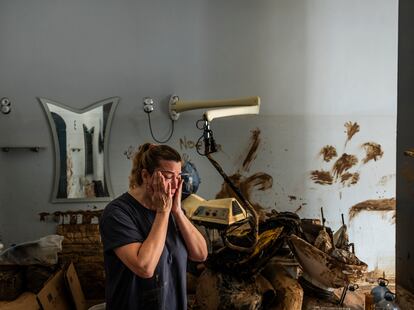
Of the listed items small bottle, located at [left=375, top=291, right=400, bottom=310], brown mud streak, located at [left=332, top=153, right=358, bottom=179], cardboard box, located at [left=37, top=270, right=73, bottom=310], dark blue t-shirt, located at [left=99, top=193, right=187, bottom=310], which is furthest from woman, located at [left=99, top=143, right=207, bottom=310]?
brown mud streak, located at [left=332, top=153, right=358, bottom=179]

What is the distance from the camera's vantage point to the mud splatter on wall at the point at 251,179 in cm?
311

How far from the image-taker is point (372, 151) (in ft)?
10.4

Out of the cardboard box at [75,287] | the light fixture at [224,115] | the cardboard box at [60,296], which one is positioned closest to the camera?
the light fixture at [224,115]

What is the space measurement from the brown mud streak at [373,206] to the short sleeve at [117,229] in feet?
8.04

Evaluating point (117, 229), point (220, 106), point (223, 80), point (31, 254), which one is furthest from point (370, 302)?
point (31, 254)

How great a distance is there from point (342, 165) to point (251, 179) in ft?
2.76

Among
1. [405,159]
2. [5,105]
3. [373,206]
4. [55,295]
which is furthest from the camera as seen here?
[373,206]

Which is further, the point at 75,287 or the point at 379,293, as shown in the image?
the point at 75,287

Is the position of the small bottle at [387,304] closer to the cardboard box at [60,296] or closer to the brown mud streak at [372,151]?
the brown mud streak at [372,151]

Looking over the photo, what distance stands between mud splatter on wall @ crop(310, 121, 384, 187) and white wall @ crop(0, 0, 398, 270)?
55mm

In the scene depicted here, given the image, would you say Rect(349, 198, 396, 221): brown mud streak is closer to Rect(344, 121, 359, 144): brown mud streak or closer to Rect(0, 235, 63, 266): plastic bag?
Rect(344, 121, 359, 144): brown mud streak

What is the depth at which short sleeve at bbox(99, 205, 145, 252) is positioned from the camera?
1.28 metres

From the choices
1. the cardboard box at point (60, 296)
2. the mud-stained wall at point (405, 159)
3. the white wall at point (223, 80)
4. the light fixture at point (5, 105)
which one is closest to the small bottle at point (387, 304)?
the mud-stained wall at point (405, 159)

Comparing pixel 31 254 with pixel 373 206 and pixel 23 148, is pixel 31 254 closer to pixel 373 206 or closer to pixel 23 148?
pixel 23 148
